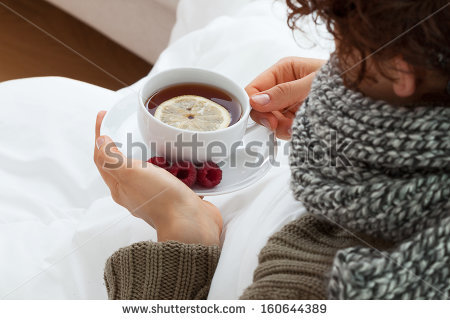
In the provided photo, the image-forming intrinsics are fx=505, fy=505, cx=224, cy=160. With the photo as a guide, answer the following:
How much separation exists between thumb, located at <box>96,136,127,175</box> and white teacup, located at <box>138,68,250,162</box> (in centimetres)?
5

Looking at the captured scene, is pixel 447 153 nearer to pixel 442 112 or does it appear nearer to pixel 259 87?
pixel 442 112

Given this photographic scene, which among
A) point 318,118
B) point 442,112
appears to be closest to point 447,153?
point 442,112

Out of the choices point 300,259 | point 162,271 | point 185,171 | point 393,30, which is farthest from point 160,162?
point 393,30

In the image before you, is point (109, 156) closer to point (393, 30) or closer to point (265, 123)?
point (265, 123)

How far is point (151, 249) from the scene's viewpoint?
663mm

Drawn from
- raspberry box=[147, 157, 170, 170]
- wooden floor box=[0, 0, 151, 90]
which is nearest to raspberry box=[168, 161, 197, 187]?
raspberry box=[147, 157, 170, 170]

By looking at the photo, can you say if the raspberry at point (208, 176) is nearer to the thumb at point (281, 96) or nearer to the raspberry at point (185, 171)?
the raspberry at point (185, 171)

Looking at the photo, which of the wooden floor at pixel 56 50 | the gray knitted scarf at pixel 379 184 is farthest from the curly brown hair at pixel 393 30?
the wooden floor at pixel 56 50

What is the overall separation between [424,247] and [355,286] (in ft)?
0.25

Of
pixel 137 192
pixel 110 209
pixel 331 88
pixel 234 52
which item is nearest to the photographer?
pixel 331 88

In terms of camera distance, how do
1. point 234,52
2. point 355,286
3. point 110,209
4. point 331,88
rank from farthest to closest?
1. point 234,52
2. point 110,209
3. point 331,88
4. point 355,286

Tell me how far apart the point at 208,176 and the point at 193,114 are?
0.32 ft

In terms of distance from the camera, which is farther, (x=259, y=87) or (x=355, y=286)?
(x=259, y=87)

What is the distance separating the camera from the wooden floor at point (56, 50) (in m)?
1.78
